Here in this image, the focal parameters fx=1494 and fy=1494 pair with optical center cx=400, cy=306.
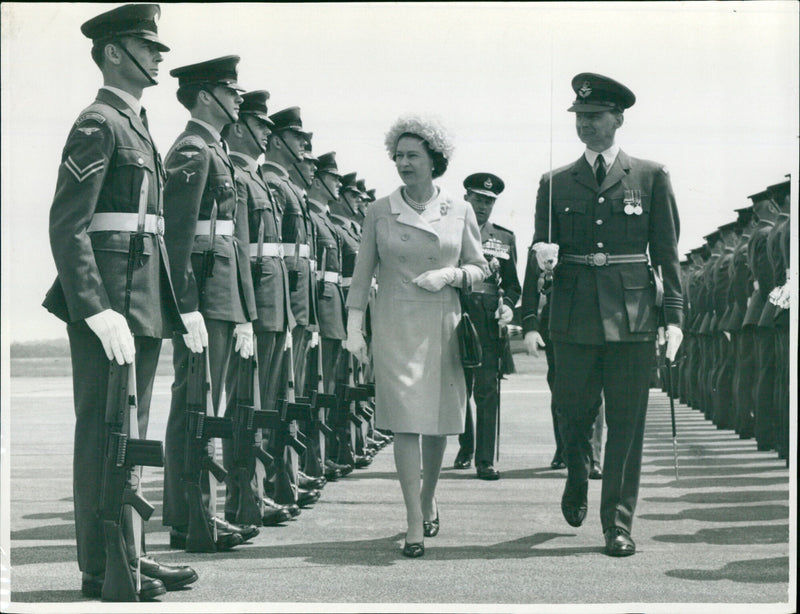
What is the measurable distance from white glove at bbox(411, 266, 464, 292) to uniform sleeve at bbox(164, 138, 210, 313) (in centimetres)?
108

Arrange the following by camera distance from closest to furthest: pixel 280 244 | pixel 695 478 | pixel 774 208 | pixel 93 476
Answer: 1. pixel 93 476
2. pixel 280 244
3. pixel 695 478
4. pixel 774 208

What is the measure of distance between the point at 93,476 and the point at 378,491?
3848mm

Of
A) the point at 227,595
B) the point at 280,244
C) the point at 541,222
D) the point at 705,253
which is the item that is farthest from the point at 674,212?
the point at 705,253

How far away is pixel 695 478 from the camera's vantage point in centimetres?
1039

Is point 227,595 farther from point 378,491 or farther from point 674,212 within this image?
point 378,491

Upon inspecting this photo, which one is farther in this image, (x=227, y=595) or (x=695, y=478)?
(x=695, y=478)

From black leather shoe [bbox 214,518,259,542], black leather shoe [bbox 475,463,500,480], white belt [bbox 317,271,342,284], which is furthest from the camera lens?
white belt [bbox 317,271,342,284]

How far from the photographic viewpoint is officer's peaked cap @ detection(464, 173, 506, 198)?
34.5 ft

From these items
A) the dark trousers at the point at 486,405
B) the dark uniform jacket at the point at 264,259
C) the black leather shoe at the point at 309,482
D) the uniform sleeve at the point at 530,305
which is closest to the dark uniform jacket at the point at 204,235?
the dark uniform jacket at the point at 264,259

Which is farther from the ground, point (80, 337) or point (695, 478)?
point (80, 337)

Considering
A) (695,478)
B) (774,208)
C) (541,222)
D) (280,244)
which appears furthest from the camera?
(774,208)

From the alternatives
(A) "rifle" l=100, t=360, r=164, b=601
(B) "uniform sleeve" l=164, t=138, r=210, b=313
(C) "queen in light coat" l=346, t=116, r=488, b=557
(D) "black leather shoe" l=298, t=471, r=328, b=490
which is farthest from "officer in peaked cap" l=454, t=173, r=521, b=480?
(A) "rifle" l=100, t=360, r=164, b=601

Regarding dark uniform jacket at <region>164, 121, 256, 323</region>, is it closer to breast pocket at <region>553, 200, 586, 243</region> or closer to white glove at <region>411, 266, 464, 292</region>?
white glove at <region>411, 266, 464, 292</region>

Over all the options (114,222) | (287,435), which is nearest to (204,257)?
(114,222)
